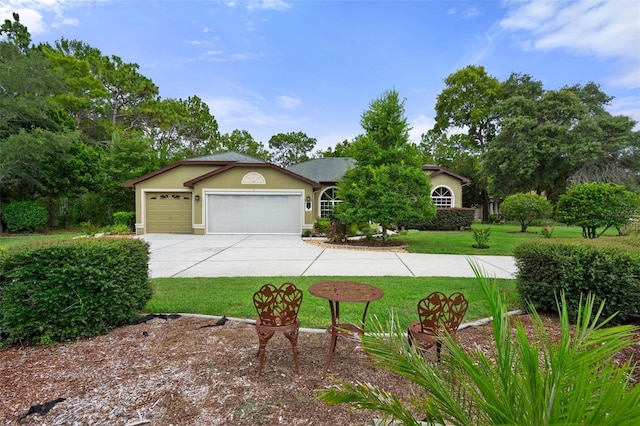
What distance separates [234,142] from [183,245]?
82.1 ft

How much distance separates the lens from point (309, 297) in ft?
17.4

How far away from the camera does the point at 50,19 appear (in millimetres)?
16297

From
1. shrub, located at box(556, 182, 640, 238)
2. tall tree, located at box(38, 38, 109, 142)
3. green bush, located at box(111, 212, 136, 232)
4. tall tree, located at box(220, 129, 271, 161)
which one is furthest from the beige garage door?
tall tree, located at box(220, 129, 271, 161)

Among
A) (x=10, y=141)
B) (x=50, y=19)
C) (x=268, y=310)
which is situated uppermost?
(x=50, y=19)

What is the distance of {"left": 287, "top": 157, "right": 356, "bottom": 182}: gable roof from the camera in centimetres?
1811

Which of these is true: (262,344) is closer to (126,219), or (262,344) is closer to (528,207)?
(528,207)

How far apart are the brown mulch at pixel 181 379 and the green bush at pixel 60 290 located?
0.62ft

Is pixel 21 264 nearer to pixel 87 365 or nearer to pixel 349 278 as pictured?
pixel 87 365

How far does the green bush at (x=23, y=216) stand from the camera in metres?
15.9

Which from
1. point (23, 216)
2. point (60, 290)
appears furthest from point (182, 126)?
point (60, 290)

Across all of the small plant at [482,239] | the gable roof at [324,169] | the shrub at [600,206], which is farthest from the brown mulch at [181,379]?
the gable roof at [324,169]

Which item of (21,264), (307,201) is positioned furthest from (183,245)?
(21,264)

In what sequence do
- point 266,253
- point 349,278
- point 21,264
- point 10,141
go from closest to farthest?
point 21,264 → point 349,278 → point 266,253 → point 10,141

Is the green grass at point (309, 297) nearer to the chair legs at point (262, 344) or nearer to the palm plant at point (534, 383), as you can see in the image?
the chair legs at point (262, 344)
